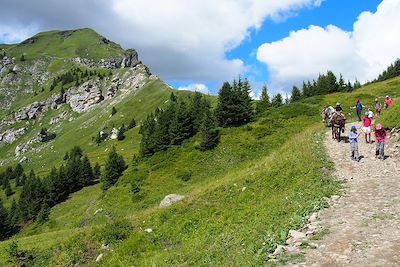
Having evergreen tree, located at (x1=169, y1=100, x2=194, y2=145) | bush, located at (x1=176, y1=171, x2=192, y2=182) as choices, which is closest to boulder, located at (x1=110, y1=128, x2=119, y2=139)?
evergreen tree, located at (x1=169, y1=100, x2=194, y2=145)

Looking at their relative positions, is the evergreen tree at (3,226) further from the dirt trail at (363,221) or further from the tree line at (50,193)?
the dirt trail at (363,221)

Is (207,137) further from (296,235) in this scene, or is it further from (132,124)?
(132,124)

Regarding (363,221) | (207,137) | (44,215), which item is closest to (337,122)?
(363,221)

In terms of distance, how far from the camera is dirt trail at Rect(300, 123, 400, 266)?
37.1 ft

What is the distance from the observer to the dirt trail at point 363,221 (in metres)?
11.3

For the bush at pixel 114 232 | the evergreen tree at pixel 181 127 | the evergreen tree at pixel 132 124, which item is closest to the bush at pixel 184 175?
the evergreen tree at pixel 181 127

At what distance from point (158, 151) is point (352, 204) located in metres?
50.4

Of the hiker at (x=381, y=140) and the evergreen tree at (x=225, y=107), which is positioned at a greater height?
the evergreen tree at (x=225, y=107)

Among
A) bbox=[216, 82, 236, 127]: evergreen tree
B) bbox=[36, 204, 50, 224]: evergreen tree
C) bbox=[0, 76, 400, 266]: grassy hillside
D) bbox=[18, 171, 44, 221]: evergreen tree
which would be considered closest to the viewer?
bbox=[0, 76, 400, 266]: grassy hillside

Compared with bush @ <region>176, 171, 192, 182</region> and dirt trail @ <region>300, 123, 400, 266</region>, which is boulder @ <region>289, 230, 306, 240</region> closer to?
dirt trail @ <region>300, 123, 400, 266</region>

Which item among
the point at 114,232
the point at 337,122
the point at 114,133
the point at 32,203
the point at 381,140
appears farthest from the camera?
the point at 114,133

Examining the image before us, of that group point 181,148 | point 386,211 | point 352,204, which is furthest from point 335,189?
point 181,148

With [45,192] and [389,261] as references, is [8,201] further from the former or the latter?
[389,261]

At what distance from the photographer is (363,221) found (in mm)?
14359
